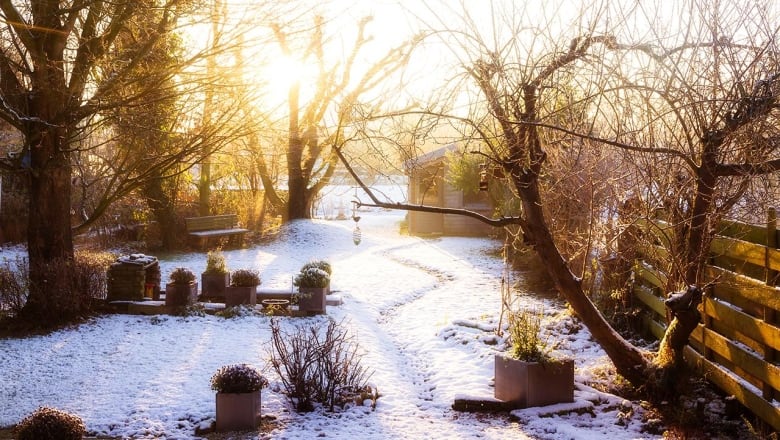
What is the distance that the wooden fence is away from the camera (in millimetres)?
5121

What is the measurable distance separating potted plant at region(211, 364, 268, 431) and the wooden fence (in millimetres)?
3706

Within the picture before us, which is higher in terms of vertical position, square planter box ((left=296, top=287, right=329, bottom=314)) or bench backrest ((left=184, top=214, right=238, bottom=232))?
bench backrest ((left=184, top=214, right=238, bottom=232))

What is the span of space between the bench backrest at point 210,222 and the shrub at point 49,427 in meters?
14.1

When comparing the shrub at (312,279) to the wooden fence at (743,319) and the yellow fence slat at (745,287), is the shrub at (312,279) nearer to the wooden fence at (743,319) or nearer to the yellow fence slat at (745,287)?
the wooden fence at (743,319)

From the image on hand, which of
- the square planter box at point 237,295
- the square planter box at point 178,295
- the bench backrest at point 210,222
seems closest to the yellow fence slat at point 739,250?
the square planter box at point 237,295

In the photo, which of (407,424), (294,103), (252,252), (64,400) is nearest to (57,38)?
(64,400)

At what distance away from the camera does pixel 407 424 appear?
20.1ft

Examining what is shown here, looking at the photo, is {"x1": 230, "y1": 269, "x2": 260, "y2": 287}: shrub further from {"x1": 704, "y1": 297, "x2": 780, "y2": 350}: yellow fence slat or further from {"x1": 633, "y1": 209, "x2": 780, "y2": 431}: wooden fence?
{"x1": 704, "y1": 297, "x2": 780, "y2": 350}: yellow fence slat

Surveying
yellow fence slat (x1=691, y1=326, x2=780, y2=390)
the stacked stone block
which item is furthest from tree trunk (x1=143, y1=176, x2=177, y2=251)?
yellow fence slat (x1=691, y1=326, x2=780, y2=390)

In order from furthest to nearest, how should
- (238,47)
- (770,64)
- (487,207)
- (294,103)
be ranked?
(487,207) < (294,103) < (238,47) < (770,64)

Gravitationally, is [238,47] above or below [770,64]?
above

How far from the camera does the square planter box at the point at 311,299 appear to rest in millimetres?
10336

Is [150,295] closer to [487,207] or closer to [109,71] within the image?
[109,71]

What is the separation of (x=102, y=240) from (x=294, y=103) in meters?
7.45
